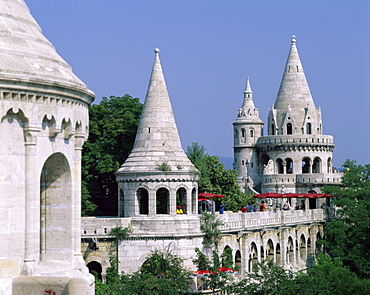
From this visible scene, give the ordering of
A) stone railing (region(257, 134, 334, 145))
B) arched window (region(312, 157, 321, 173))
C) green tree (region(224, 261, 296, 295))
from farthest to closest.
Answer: arched window (region(312, 157, 321, 173)), stone railing (region(257, 134, 334, 145)), green tree (region(224, 261, 296, 295))

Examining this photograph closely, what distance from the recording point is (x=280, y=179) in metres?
69.6

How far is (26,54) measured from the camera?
11.6 metres

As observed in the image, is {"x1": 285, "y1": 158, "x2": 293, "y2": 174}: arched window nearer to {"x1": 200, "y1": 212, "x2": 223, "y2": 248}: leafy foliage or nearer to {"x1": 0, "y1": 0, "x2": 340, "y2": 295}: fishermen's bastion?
{"x1": 0, "y1": 0, "x2": 340, "y2": 295}: fishermen's bastion

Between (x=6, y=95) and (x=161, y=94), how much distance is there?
2537 centimetres

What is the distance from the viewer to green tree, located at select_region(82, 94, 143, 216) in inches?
1684

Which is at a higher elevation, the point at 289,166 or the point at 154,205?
the point at 289,166

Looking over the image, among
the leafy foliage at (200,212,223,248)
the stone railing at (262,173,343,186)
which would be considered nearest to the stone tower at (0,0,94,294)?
the leafy foliage at (200,212,223,248)

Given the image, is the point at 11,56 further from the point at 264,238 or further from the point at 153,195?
the point at 264,238

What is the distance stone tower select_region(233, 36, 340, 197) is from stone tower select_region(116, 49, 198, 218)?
112ft

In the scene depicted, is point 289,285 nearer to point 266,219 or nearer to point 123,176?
point 123,176

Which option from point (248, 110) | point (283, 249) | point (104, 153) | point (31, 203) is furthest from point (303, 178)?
point (31, 203)

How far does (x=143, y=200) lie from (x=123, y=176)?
144 cm

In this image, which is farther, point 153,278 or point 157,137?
point 157,137

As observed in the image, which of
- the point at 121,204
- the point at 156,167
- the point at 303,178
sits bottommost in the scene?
the point at 121,204
